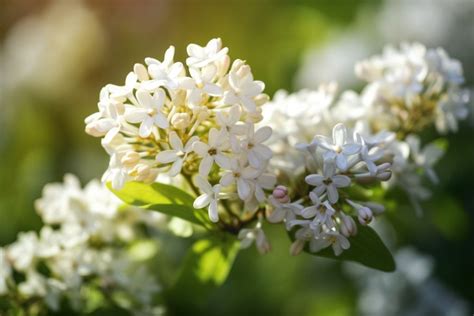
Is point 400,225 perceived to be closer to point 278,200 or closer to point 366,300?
point 366,300

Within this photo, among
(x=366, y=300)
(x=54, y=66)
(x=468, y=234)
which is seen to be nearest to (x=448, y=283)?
(x=468, y=234)

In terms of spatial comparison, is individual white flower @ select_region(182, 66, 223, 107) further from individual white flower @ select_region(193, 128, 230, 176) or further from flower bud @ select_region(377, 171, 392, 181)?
flower bud @ select_region(377, 171, 392, 181)

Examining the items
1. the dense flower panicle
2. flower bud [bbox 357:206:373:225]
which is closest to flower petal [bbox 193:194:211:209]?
flower bud [bbox 357:206:373:225]

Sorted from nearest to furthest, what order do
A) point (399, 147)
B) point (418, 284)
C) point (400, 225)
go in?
point (399, 147), point (400, 225), point (418, 284)

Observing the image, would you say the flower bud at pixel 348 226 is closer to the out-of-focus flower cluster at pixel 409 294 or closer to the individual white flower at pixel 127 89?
the individual white flower at pixel 127 89

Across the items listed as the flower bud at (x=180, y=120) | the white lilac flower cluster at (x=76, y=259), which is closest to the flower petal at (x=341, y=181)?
the flower bud at (x=180, y=120)

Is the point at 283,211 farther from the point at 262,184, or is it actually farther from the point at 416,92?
the point at 416,92

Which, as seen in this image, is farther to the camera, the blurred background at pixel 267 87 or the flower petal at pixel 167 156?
the blurred background at pixel 267 87
